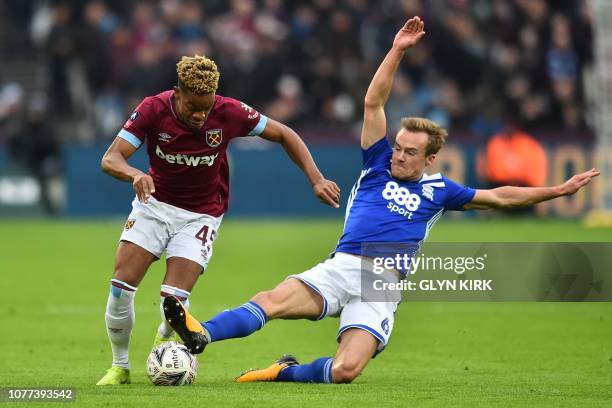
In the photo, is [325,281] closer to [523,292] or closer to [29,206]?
[523,292]

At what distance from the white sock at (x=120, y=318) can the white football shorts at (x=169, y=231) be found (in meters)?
0.33

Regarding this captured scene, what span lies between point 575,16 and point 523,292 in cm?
1617

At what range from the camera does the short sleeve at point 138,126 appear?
834cm

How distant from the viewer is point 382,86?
8508 mm

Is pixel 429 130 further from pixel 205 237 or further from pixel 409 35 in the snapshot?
pixel 205 237

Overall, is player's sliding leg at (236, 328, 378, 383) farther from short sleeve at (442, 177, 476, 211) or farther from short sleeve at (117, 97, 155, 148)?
short sleeve at (117, 97, 155, 148)

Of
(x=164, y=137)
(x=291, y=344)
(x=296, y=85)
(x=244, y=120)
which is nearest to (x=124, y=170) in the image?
(x=164, y=137)

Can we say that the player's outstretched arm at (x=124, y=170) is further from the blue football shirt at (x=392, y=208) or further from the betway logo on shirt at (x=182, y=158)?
the blue football shirt at (x=392, y=208)

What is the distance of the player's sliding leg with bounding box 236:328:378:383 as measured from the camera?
26.9 ft

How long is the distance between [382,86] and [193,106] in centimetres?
125

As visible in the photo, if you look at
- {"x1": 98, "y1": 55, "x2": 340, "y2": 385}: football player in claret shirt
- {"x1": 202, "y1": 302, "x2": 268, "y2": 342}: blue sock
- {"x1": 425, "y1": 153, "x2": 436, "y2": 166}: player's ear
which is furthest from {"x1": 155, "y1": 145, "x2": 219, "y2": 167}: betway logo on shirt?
{"x1": 425, "y1": 153, "x2": 436, "y2": 166}: player's ear

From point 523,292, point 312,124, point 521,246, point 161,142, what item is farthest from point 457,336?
point 312,124

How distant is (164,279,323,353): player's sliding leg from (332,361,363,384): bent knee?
16.0 inches

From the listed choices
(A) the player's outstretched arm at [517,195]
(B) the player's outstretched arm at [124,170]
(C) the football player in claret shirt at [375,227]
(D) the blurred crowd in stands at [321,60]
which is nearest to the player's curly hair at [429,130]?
(C) the football player in claret shirt at [375,227]
